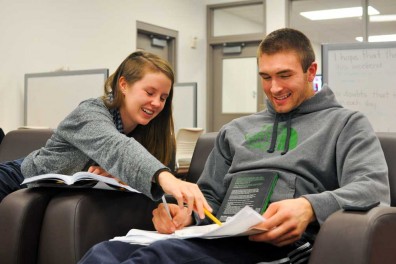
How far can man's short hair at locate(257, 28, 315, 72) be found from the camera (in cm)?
Answer: 152

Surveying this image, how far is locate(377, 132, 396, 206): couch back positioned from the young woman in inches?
26.5

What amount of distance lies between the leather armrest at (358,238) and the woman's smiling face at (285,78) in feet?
1.88

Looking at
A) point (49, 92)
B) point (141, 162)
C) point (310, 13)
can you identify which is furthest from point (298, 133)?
point (310, 13)

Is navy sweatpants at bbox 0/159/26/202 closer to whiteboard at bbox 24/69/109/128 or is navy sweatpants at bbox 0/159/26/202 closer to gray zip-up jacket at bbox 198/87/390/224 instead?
gray zip-up jacket at bbox 198/87/390/224

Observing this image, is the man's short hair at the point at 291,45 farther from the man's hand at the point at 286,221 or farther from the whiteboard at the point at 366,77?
the whiteboard at the point at 366,77

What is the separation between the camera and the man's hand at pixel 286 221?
115 centimetres

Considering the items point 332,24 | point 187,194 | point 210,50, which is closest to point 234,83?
point 210,50

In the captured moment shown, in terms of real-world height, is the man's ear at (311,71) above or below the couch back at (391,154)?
above

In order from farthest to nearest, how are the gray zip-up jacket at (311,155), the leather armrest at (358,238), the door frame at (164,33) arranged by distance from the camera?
1. the door frame at (164,33)
2. the gray zip-up jacket at (311,155)
3. the leather armrest at (358,238)

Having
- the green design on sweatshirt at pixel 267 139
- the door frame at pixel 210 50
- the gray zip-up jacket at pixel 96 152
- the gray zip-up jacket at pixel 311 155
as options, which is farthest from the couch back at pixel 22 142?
the door frame at pixel 210 50

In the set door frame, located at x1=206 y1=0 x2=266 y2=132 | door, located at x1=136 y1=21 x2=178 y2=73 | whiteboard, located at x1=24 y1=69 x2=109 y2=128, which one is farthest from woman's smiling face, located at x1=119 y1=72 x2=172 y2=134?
door frame, located at x1=206 y1=0 x2=266 y2=132

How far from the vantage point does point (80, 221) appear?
137 centimetres

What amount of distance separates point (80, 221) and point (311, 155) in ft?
2.22

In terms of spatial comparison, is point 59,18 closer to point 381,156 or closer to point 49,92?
point 49,92
